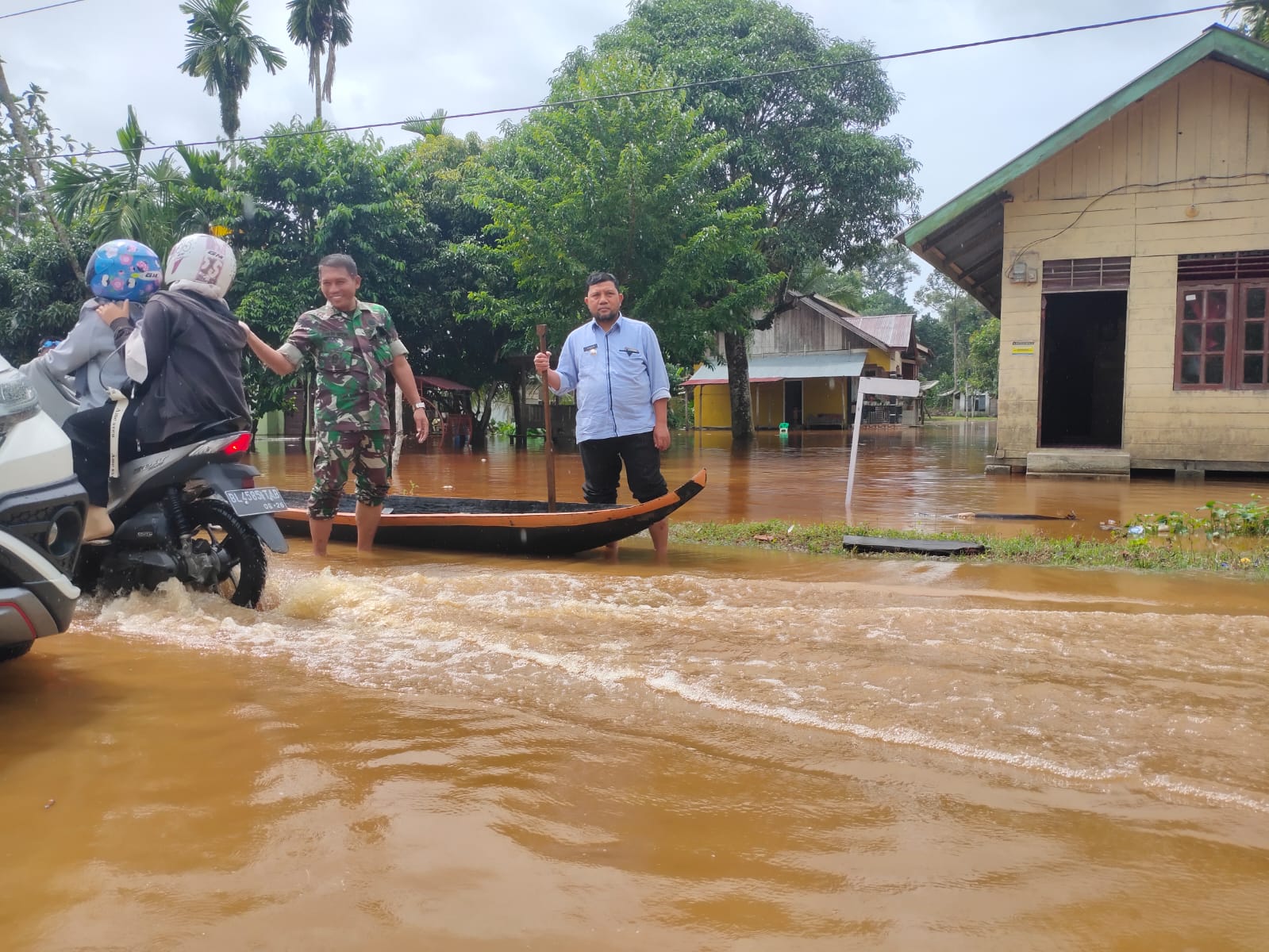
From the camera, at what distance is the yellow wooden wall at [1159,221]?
36.3ft

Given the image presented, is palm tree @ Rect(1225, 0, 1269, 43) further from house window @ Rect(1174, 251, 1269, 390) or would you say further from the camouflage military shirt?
the camouflage military shirt

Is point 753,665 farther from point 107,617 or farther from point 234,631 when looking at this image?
point 107,617

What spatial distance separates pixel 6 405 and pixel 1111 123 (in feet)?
40.4

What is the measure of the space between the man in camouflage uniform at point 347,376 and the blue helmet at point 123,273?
93 centimetres

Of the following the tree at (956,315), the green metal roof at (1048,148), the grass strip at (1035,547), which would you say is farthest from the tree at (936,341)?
the grass strip at (1035,547)

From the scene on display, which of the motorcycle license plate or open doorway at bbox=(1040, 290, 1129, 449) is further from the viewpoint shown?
open doorway at bbox=(1040, 290, 1129, 449)

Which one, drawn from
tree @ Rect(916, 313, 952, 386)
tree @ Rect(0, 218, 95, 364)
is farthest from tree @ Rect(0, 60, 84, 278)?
tree @ Rect(916, 313, 952, 386)

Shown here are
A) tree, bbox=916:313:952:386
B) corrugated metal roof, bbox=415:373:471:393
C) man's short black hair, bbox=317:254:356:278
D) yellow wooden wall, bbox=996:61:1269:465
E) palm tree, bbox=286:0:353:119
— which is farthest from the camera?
tree, bbox=916:313:952:386

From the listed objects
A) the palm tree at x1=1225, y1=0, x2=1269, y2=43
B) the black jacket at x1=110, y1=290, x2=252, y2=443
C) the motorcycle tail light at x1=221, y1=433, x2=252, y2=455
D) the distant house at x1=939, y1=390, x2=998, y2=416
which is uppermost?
the palm tree at x1=1225, y1=0, x2=1269, y2=43

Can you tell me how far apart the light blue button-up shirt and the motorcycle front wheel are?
2.23 m

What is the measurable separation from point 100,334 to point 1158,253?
1165 cm

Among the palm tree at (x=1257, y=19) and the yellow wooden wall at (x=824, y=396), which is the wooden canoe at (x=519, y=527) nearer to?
the palm tree at (x=1257, y=19)

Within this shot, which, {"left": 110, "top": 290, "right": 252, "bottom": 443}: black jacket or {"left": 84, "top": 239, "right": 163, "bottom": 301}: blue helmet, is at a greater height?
{"left": 84, "top": 239, "right": 163, "bottom": 301}: blue helmet

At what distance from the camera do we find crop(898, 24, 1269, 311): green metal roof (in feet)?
33.6
